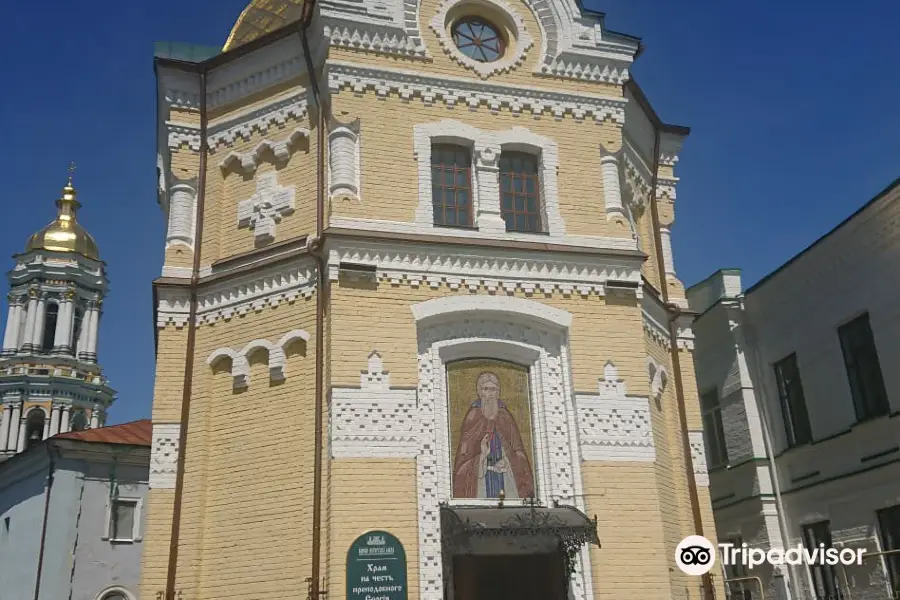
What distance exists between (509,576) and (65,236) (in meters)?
45.3

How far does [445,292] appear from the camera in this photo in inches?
520

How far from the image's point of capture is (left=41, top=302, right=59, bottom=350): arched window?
48.6 meters

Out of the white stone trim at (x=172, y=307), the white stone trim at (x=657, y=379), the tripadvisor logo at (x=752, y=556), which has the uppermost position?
the white stone trim at (x=172, y=307)

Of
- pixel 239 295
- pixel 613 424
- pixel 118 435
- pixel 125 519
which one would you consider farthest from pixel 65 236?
pixel 613 424

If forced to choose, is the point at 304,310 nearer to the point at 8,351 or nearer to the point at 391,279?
A: the point at 391,279

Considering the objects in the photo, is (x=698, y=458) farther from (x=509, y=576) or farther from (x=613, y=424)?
(x=509, y=576)

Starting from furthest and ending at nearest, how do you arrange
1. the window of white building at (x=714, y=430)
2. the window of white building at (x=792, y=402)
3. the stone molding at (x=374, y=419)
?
the window of white building at (x=714, y=430), the window of white building at (x=792, y=402), the stone molding at (x=374, y=419)

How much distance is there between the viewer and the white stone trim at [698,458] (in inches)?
615

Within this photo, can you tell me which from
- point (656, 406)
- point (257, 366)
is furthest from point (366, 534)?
point (656, 406)

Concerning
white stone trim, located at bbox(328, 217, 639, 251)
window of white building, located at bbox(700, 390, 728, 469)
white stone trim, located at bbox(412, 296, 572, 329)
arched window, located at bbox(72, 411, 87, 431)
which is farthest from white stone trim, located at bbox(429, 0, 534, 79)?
arched window, located at bbox(72, 411, 87, 431)

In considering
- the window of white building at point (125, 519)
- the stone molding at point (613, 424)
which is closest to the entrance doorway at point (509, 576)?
the stone molding at point (613, 424)

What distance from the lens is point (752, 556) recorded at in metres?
18.1

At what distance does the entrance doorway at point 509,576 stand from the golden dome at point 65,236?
4412cm

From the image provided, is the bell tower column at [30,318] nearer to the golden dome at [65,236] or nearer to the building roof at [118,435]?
the golden dome at [65,236]
